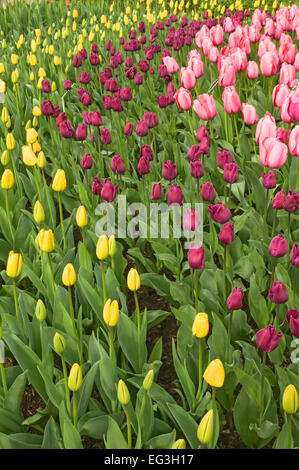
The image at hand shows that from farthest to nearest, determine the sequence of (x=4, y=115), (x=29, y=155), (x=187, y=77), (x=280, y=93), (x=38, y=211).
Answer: (x=4, y=115) < (x=187, y=77) < (x=280, y=93) < (x=29, y=155) < (x=38, y=211)

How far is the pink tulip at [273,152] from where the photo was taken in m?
2.13

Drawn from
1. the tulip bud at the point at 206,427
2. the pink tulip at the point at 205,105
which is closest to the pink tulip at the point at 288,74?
the pink tulip at the point at 205,105

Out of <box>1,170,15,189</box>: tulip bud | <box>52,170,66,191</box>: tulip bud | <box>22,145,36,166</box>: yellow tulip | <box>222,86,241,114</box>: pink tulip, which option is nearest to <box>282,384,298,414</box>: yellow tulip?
<box>52,170,66,191</box>: tulip bud

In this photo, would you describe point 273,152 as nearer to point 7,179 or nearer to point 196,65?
point 7,179

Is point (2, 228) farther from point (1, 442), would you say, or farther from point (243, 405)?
point (243, 405)

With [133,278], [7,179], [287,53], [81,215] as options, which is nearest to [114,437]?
[133,278]

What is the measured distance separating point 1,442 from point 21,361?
30cm

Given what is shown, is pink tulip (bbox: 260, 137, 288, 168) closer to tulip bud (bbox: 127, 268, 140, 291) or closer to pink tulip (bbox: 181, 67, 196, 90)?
tulip bud (bbox: 127, 268, 140, 291)

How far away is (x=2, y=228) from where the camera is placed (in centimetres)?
261

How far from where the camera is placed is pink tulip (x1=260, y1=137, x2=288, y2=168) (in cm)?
213

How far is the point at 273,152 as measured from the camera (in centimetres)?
215

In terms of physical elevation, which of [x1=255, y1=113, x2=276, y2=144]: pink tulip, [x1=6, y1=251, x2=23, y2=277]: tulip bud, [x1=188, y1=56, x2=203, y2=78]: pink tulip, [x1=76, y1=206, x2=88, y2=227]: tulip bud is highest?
[x1=188, y1=56, x2=203, y2=78]: pink tulip

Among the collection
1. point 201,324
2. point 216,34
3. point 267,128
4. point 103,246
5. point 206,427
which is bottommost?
point 206,427
